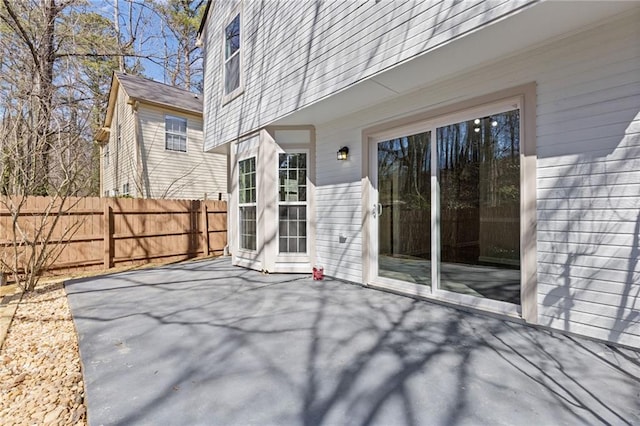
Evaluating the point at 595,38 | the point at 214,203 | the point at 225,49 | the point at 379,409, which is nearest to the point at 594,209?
the point at 595,38

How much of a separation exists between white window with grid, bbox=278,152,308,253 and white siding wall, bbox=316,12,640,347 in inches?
128

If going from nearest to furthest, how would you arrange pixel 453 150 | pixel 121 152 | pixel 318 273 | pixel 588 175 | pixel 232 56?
pixel 588 175 → pixel 453 150 → pixel 318 273 → pixel 232 56 → pixel 121 152

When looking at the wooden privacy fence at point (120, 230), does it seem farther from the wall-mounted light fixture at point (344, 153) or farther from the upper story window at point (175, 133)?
the upper story window at point (175, 133)

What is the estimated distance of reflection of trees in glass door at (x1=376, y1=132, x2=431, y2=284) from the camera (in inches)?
160

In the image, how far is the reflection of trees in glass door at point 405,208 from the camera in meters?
4.06

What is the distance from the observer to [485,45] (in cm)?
288

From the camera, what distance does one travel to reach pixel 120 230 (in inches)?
275

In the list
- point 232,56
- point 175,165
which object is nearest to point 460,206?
point 232,56

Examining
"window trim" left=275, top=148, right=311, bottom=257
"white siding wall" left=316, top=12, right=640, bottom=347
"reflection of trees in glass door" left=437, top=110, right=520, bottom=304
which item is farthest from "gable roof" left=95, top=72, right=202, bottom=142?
"white siding wall" left=316, top=12, right=640, bottom=347

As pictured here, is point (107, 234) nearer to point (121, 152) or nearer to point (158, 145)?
point (158, 145)

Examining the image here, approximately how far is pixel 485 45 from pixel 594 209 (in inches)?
67.1

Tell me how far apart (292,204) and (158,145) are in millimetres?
8283

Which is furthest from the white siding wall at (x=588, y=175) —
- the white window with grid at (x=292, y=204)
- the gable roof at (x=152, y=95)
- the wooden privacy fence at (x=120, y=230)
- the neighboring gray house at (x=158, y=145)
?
the gable roof at (x=152, y=95)

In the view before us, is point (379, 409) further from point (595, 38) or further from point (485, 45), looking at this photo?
point (595, 38)
